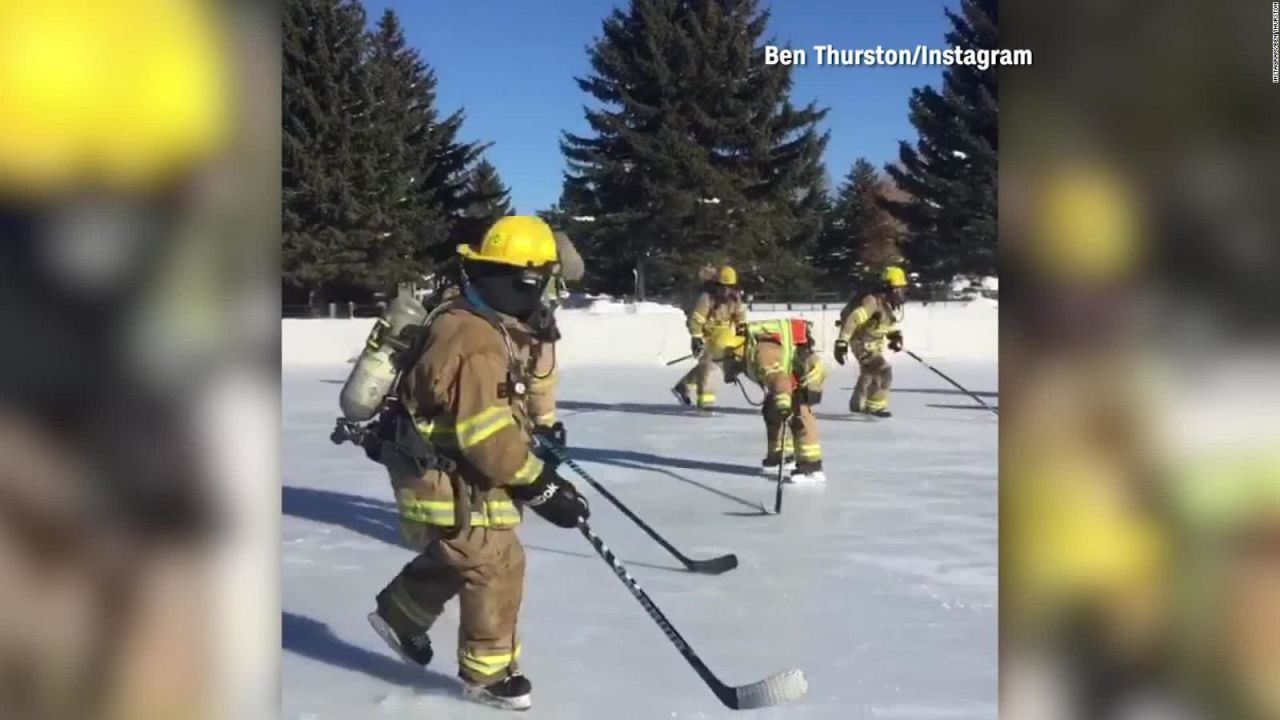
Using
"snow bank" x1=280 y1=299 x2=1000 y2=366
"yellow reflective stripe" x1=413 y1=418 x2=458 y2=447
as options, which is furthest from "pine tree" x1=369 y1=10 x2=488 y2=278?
"snow bank" x1=280 y1=299 x2=1000 y2=366

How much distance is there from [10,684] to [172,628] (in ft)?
0.99

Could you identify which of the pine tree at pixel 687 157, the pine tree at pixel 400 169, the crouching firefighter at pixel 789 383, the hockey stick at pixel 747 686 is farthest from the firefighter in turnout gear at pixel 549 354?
the pine tree at pixel 687 157

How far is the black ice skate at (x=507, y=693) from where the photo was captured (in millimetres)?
2744

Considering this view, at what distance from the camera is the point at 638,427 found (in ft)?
29.5

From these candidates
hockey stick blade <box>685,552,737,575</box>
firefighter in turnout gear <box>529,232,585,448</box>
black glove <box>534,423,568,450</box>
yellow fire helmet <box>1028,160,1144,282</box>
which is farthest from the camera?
firefighter in turnout gear <box>529,232,585,448</box>

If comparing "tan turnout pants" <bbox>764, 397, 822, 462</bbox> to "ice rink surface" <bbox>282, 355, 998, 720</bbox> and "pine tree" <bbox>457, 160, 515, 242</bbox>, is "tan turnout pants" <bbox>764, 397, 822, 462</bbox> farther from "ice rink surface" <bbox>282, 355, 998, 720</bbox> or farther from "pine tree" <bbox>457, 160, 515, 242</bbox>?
"pine tree" <bbox>457, 160, 515, 242</bbox>

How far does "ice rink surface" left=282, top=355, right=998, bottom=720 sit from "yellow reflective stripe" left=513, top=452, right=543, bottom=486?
0.66 meters

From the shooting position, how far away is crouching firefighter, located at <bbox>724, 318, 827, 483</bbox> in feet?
20.7

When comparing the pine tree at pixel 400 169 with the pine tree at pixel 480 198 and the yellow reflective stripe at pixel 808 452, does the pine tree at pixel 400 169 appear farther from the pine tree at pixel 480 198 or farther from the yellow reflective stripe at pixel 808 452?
the yellow reflective stripe at pixel 808 452

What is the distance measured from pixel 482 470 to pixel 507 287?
0.49 m

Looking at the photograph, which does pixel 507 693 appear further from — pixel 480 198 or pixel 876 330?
pixel 480 198

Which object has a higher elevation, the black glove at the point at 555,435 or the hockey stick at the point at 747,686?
the black glove at the point at 555,435

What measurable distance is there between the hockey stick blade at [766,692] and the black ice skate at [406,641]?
891mm

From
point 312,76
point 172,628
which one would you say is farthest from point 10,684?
point 312,76
